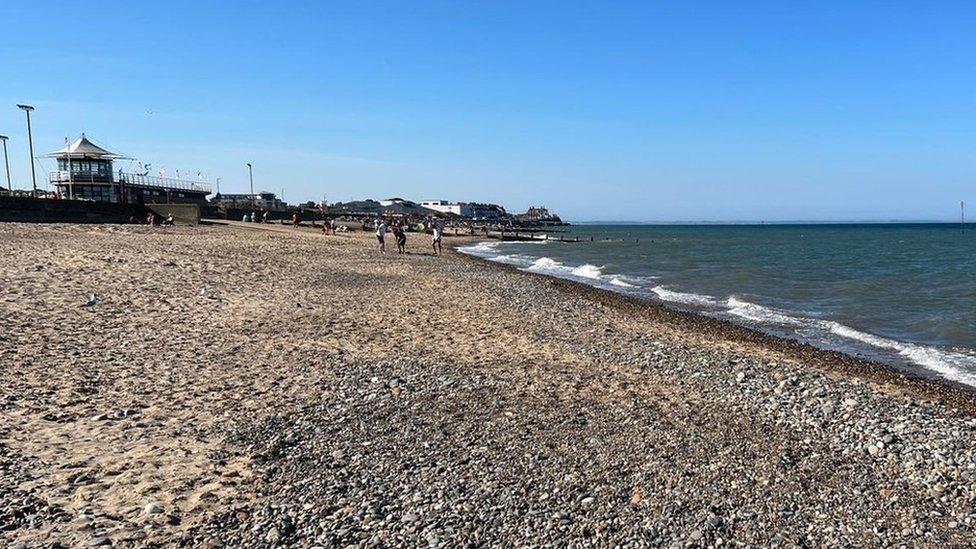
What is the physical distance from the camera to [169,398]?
7.71 metres

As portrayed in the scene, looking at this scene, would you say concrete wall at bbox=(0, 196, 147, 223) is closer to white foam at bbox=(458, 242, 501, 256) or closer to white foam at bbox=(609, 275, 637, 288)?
white foam at bbox=(458, 242, 501, 256)

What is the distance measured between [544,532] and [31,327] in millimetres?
9535

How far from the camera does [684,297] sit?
22.9 m

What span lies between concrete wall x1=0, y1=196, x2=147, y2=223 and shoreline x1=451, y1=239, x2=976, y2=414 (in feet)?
112

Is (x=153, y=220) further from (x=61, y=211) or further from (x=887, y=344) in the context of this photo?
(x=887, y=344)

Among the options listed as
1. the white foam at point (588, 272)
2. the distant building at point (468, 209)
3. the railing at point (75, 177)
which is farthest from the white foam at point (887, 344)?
the distant building at point (468, 209)

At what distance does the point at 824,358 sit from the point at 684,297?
10521mm

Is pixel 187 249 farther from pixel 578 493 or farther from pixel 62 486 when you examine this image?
pixel 578 493

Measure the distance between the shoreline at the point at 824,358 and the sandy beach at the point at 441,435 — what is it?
10 centimetres

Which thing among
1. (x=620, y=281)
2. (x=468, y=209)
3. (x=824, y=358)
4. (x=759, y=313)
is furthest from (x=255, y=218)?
(x=468, y=209)

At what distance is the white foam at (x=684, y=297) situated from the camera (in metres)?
21.5

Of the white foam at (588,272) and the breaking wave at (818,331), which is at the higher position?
the breaking wave at (818,331)

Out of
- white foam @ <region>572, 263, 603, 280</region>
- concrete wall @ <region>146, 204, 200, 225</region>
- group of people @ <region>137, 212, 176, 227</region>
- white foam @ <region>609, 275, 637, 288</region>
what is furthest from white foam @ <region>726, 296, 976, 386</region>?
concrete wall @ <region>146, 204, 200, 225</region>

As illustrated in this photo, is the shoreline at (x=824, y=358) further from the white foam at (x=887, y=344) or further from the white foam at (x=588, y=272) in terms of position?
the white foam at (x=588, y=272)
